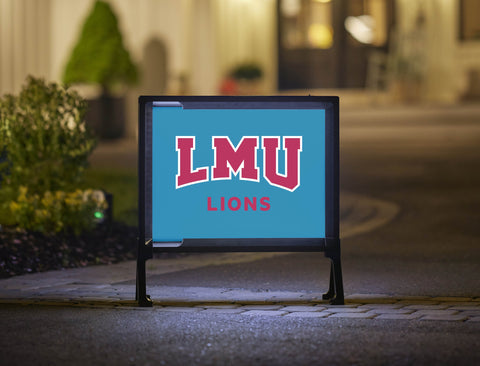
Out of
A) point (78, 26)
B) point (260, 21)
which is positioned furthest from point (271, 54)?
Result: point (78, 26)

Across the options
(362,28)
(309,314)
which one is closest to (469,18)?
(362,28)

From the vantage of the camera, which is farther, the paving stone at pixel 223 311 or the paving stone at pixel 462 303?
the paving stone at pixel 462 303

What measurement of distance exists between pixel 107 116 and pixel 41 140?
1068 cm

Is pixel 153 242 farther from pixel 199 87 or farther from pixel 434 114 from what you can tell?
pixel 199 87

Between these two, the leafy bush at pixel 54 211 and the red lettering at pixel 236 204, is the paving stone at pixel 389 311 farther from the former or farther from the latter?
the leafy bush at pixel 54 211

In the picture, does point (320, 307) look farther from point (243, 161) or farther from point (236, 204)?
point (243, 161)

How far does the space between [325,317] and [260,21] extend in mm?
21351

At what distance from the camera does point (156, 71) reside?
73.7 feet

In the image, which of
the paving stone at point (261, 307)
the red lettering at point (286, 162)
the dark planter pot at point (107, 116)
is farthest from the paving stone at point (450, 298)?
the dark planter pot at point (107, 116)

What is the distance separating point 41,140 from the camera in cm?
934

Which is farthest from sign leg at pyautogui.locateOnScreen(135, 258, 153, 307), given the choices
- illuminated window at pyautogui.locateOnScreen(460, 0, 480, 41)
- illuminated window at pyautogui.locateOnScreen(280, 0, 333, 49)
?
illuminated window at pyautogui.locateOnScreen(280, 0, 333, 49)

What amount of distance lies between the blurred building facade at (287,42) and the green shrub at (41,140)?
10.1 m

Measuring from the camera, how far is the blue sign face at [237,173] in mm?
6875

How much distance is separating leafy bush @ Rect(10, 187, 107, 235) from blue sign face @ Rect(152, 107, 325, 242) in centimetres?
249
